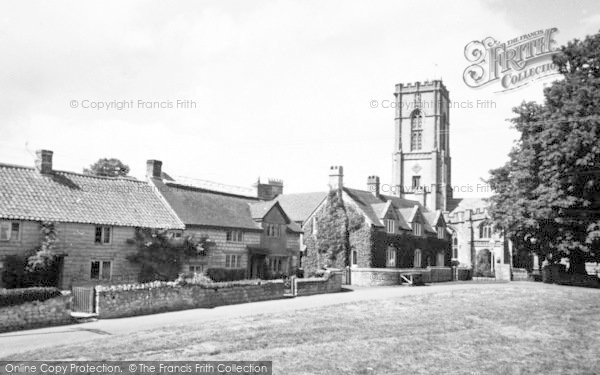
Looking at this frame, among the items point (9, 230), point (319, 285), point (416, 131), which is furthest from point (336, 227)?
point (416, 131)

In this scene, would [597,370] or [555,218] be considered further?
[555,218]

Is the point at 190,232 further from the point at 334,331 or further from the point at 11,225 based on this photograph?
the point at 334,331

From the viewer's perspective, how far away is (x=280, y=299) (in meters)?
32.1

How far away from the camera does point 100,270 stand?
104 feet

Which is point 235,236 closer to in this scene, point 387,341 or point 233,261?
point 233,261

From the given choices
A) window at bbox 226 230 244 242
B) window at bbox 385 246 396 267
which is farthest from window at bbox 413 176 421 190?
window at bbox 226 230 244 242

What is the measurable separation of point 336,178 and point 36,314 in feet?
107

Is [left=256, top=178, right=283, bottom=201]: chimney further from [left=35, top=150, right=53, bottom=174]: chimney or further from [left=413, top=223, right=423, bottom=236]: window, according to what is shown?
[left=35, top=150, right=53, bottom=174]: chimney

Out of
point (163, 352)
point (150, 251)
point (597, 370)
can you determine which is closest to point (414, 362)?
point (597, 370)

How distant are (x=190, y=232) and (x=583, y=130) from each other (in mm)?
28327

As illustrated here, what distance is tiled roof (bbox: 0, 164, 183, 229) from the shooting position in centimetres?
2964

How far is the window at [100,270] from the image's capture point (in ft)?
103

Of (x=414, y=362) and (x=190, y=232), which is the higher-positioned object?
(x=190, y=232)

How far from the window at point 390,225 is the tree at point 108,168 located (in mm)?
41095
